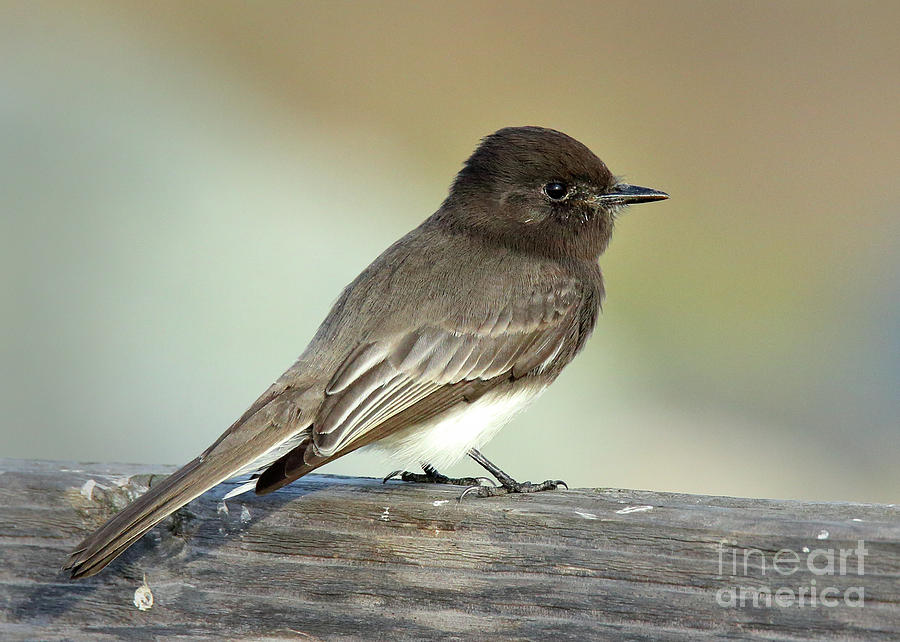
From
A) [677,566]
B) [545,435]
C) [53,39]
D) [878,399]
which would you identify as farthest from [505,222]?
[53,39]

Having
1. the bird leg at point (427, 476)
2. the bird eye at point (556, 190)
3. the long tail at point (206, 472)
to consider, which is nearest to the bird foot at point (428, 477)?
the bird leg at point (427, 476)

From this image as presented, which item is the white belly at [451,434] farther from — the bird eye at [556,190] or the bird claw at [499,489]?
the bird eye at [556,190]

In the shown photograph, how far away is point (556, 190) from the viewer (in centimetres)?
520

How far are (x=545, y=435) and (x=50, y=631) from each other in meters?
4.00

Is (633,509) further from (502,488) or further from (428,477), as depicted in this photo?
(428,477)

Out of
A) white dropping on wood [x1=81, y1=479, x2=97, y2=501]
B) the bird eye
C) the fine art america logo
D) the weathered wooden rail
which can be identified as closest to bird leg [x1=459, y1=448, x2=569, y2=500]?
the weathered wooden rail

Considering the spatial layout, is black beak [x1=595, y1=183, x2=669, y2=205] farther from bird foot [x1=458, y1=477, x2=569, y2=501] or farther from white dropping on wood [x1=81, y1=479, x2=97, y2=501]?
white dropping on wood [x1=81, y1=479, x2=97, y2=501]

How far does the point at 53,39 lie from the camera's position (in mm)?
8781

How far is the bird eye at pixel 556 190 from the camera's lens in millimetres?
5180

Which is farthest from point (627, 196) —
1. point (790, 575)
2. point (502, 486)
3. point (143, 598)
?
point (143, 598)

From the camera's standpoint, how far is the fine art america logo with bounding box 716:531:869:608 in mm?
2459

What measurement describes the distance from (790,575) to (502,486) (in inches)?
54.0

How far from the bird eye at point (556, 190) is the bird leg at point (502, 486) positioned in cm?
126

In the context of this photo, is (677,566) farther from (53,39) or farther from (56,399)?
(53,39)
